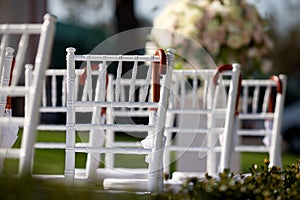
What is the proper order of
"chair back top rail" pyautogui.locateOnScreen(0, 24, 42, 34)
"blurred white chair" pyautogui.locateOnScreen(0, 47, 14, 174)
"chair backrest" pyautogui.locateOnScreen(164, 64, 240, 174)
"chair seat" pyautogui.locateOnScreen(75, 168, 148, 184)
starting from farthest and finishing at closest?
1. "chair seat" pyautogui.locateOnScreen(75, 168, 148, 184)
2. "chair backrest" pyautogui.locateOnScreen(164, 64, 240, 174)
3. "blurred white chair" pyautogui.locateOnScreen(0, 47, 14, 174)
4. "chair back top rail" pyautogui.locateOnScreen(0, 24, 42, 34)

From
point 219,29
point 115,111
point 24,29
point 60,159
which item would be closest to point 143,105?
point 24,29

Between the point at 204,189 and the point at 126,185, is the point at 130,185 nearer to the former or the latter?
the point at 126,185

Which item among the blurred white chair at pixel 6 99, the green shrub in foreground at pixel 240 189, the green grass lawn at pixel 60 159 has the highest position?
the blurred white chair at pixel 6 99

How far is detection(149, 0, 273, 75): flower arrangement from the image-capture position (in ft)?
19.3

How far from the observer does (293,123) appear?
15945 millimetres

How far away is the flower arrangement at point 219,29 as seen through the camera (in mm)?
5883

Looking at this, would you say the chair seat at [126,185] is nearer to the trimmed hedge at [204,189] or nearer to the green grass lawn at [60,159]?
the trimmed hedge at [204,189]

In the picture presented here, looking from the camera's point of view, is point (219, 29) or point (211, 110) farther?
point (219, 29)

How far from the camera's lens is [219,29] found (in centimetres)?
591

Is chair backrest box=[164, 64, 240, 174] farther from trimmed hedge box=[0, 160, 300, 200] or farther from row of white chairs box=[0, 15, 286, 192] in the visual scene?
trimmed hedge box=[0, 160, 300, 200]

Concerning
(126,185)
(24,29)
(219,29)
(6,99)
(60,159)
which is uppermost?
(219,29)

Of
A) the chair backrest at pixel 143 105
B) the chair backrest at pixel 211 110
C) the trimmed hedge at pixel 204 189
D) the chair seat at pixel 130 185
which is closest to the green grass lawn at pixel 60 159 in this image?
the chair backrest at pixel 211 110

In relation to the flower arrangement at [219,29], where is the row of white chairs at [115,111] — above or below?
below

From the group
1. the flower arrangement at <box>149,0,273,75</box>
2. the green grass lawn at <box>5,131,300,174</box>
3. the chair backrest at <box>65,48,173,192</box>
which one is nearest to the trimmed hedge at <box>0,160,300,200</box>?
the chair backrest at <box>65,48,173,192</box>
